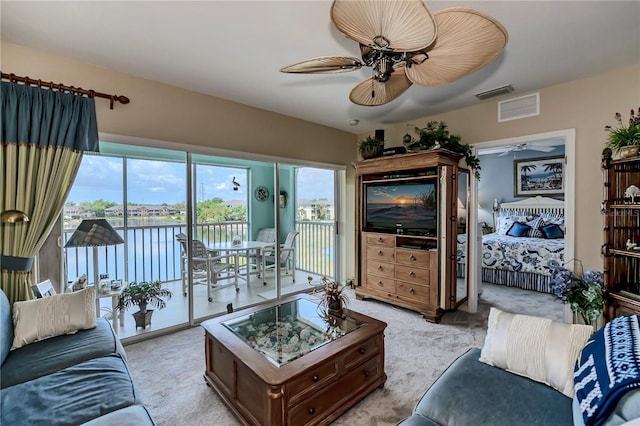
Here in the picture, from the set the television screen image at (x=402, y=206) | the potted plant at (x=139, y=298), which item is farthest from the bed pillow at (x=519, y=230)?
the potted plant at (x=139, y=298)

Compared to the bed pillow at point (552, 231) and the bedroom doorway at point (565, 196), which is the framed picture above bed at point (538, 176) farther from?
the bed pillow at point (552, 231)

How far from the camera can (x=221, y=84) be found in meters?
2.92

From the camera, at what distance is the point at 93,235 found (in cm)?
250

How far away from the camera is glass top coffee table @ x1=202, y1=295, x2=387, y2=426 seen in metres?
1.52

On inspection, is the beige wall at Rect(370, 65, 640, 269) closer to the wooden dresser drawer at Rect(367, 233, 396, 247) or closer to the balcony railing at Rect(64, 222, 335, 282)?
the wooden dresser drawer at Rect(367, 233, 396, 247)

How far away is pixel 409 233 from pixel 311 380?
2.38m

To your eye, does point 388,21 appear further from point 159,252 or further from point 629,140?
point 159,252

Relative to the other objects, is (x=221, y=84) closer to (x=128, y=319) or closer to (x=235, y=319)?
(x=235, y=319)

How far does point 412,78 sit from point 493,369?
67.1 inches

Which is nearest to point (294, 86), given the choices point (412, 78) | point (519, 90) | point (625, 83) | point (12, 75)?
point (412, 78)

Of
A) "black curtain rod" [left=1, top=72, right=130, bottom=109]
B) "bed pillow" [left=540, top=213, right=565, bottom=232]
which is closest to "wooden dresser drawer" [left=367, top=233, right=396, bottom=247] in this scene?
"black curtain rod" [left=1, top=72, right=130, bottom=109]

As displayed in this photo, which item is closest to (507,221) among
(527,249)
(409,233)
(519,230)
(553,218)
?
(519,230)

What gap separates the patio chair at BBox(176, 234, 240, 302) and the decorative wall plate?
3.24 feet

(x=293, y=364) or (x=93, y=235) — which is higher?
(x=93, y=235)
